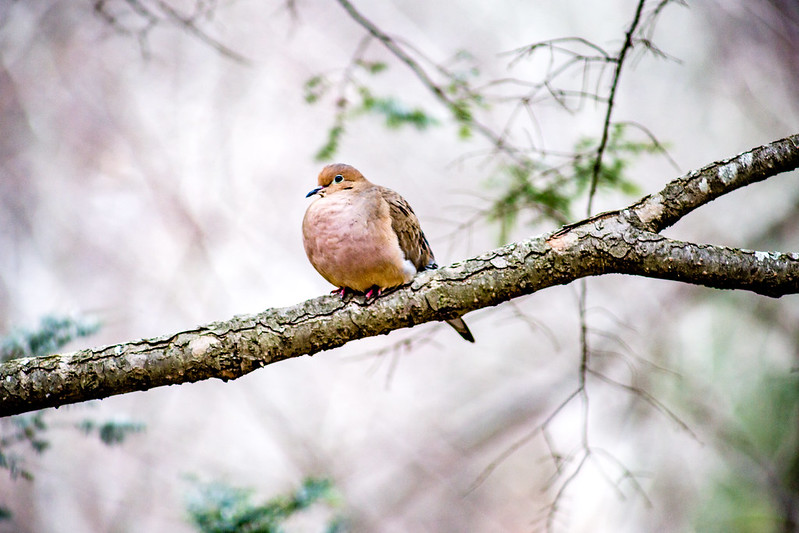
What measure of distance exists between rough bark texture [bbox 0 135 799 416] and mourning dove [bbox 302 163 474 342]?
0.25 meters

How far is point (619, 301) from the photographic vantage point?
17.2 ft

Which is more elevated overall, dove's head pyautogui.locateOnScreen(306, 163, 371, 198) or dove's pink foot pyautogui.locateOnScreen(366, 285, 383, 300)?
dove's head pyautogui.locateOnScreen(306, 163, 371, 198)

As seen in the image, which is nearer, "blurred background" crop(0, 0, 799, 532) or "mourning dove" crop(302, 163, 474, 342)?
"mourning dove" crop(302, 163, 474, 342)

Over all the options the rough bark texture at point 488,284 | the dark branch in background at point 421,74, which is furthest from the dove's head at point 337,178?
the rough bark texture at point 488,284

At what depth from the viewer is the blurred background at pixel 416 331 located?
15.3 feet

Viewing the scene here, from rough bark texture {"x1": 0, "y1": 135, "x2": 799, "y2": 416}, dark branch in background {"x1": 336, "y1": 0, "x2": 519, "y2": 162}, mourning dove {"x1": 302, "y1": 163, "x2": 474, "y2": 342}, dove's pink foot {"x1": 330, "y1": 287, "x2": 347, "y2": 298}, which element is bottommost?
rough bark texture {"x1": 0, "y1": 135, "x2": 799, "y2": 416}

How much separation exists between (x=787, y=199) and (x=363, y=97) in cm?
371

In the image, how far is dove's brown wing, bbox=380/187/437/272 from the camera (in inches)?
90.5

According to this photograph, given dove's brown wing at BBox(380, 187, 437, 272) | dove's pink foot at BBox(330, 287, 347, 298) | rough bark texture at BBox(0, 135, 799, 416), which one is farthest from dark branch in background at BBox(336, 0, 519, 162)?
dove's pink foot at BBox(330, 287, 347, 298)

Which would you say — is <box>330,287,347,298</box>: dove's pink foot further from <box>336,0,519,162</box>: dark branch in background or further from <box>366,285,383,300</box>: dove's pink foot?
<box>336,0,519,162</box>: dark branch in background

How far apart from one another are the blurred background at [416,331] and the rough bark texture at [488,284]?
2.59m

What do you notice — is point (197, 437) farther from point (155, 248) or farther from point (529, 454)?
point (529, 454)

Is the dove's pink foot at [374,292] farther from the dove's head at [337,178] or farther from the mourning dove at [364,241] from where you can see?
the dove's head at [337,178]

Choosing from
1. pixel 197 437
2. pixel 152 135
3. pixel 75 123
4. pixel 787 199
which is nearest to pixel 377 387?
pixel 197 437
